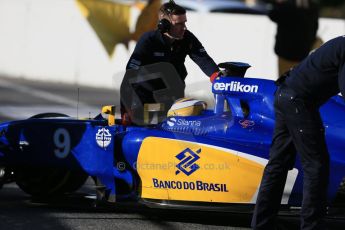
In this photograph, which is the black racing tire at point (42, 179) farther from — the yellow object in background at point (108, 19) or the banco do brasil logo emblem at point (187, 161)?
the yellow object in background at point (108, 19)

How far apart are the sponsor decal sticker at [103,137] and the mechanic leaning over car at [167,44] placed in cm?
37

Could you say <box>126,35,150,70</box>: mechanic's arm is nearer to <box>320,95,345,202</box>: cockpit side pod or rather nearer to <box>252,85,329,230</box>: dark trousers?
<box>320,95,345,202</box>: cockpit side pod

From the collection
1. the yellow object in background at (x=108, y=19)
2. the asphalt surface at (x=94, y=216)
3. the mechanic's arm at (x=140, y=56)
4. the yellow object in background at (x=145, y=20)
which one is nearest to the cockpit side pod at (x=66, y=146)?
the asphalt surface at (x=94, y=216)

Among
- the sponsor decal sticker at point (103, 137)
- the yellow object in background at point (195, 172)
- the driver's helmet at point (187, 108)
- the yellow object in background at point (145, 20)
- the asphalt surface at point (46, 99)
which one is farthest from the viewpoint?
the yellow object in background at point (145, 20)

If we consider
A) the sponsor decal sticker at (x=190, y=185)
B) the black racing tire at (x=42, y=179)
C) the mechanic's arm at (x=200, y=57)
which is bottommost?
the black racing tire at (x=42, y=179)

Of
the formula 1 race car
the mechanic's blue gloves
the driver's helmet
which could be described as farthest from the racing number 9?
the mechanic's blue gloves

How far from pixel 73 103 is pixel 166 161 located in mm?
8797

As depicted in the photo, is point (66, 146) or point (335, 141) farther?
point (66, 146)

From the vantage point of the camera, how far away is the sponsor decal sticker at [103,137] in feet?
21.0

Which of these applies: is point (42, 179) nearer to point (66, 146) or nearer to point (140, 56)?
point (66, 146)

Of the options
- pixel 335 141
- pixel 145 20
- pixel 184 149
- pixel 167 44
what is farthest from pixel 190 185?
pixel 145 20

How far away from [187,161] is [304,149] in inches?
43.7

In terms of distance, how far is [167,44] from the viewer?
6.89 m

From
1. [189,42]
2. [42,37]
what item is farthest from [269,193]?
[42,37]
